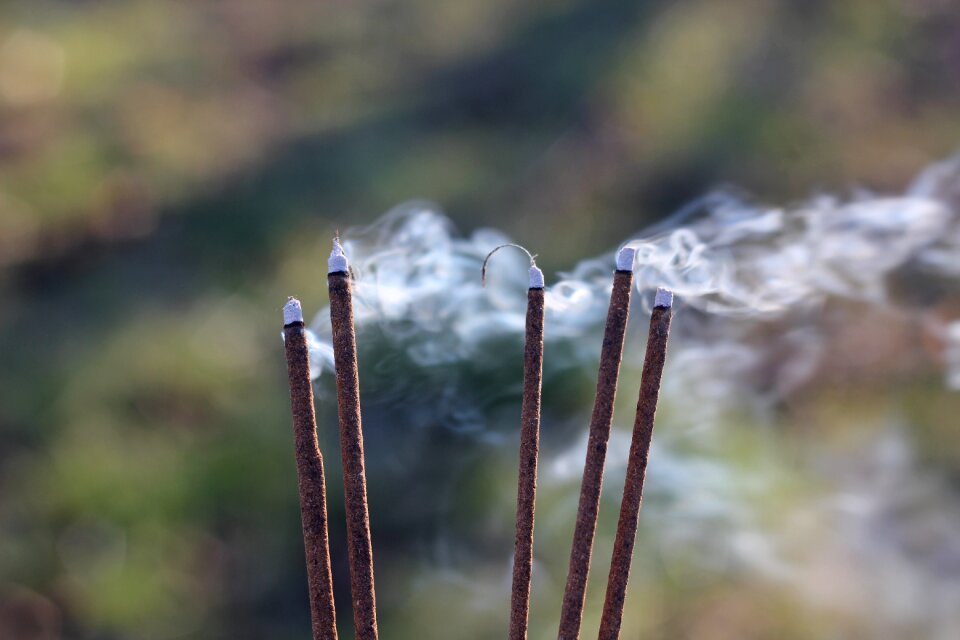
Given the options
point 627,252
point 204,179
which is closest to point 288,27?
point 204,179

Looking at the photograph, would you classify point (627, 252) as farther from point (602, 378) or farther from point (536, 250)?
point (536, 250)

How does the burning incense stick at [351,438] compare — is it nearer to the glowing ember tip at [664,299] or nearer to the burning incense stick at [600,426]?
the burning incense stick at [600,426]

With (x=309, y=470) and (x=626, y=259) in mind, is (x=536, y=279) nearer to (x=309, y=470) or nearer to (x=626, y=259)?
(x=626, y=259)

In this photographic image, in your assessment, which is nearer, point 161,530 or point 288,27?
point 161,530

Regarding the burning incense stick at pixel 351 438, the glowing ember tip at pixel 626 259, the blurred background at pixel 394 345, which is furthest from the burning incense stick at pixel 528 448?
the blurred background at pixel 394 345

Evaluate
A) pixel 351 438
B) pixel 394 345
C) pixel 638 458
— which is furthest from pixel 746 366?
pixel 351 438

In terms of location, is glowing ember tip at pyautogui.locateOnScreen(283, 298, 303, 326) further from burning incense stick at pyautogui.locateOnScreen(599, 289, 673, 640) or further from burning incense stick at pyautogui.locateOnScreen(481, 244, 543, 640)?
burning incense stick at pyautogui.locateOnScreen(599, 289, 673, 640)

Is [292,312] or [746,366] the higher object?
[746,366]
